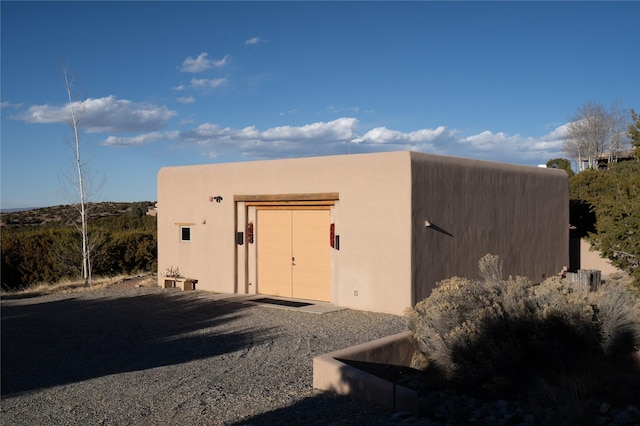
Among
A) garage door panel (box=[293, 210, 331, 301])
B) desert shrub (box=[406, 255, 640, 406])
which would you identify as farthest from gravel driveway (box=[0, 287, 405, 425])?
desert shrub (box=[406, 255, 640, 406])

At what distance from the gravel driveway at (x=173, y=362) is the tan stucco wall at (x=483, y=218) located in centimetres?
211

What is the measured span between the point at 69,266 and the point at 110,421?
1781 cm

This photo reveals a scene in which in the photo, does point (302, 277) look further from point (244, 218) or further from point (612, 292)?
point (612, 292)

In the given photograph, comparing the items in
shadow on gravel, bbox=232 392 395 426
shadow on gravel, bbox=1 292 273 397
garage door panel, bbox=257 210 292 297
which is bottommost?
shadow on gravel, bbox=1 292 273 397

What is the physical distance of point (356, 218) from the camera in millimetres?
14164

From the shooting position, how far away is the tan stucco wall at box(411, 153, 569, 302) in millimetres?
13758

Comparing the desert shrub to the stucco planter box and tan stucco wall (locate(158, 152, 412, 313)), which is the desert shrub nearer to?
the stucco planter box

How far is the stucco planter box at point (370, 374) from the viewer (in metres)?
6.84

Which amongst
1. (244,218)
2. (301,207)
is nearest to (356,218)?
(301,207)

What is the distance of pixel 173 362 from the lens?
922 cm

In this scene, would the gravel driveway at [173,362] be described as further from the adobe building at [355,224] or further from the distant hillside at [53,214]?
the distant hillside at [53,214]

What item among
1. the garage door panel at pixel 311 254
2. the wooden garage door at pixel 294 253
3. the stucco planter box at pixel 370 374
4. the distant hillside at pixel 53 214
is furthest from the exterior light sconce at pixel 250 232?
the distant hillside at pixel 53 214

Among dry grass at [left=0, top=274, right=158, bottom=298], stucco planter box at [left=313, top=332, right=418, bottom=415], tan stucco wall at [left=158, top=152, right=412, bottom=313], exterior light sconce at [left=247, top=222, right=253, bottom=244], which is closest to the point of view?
stucco planter box at [left=313, top=332, right=418, bottom=415]

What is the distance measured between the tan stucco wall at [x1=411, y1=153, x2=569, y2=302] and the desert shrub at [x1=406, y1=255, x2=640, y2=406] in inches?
184
